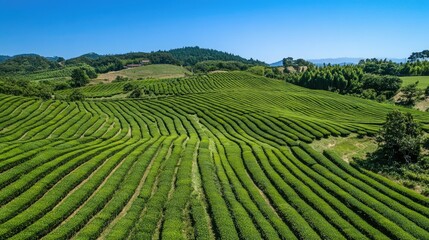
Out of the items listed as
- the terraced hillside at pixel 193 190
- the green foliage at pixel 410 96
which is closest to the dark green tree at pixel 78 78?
the terraced hillside at pixel 193 190

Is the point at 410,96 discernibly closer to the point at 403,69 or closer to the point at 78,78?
the point at 403,69

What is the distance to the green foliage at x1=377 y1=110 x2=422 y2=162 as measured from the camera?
107 ft

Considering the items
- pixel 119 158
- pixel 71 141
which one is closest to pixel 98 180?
pixel 119 158

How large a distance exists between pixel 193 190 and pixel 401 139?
76.7 ft

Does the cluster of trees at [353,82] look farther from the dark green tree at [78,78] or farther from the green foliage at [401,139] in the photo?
the dark green tree at [78,78]

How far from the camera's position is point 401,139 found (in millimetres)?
32938

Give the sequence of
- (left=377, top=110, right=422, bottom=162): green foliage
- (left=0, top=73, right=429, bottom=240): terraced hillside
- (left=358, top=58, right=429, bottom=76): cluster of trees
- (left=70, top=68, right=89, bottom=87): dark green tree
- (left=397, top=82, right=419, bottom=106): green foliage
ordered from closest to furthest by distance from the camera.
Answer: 1. (left=0, top=73, right=429, bottom=240): terraced hillside
2. (left=377, top=110, right=422, bottom=162): green foliage
3. (left=397, top=82, right=419, bottom=106): green foliage
4. (left=358, top=58, right=429, bottom=76): cluster of trees
5. (left=70, top=68, right=89, bottom=87): dark green tree

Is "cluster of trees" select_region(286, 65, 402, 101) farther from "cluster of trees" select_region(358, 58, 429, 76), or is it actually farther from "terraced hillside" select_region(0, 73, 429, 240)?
"terraced hillside" select_region(0, 73, 429, 240)

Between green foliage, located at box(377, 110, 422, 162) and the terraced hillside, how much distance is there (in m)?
5.64

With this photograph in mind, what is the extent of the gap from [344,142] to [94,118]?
41.7 metres

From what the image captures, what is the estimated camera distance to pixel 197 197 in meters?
25.7

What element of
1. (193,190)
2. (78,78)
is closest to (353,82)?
(193,190)

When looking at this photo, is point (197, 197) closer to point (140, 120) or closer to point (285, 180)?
point (285, 180)

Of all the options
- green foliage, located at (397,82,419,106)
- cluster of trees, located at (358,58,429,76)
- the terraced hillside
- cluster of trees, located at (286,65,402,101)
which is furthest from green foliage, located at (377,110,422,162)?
cluster of trees, located at (358,58,429,76)
